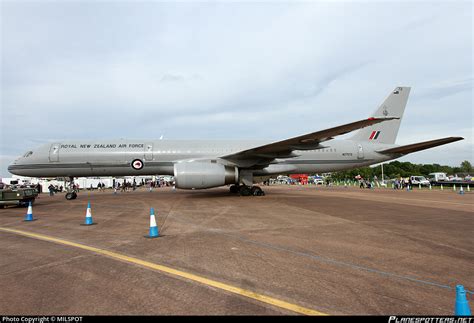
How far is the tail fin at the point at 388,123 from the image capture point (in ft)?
60.5

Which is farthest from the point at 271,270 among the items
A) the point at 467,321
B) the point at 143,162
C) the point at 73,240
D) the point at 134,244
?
the point at 143,162

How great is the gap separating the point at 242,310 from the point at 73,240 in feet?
16.2

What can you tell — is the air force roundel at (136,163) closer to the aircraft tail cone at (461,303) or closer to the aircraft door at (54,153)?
the aircraft door at (54,153)

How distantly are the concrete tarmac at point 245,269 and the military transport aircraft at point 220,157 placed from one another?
21.8 feet

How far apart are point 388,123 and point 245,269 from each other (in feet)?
65.3

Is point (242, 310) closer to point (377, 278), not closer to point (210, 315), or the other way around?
point (210, 315)

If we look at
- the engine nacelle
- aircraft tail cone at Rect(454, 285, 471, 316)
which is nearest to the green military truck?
the engine nacelle

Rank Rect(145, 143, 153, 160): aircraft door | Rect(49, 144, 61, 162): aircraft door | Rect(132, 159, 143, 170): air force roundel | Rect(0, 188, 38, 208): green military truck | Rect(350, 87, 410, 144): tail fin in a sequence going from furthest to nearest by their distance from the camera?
Rect(350, 87, 410, 144): tail fin
Rect(145, 143, 153, 160): aircraft door
Rect(132, 159, 143, 170): air force roundel
Rect(49, 144, 61, 162): aircraft door
Rect(0, 188, 38, 208): green military truck

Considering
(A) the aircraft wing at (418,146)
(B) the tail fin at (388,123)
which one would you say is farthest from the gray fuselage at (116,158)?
(B) the tail fin at (388,123)

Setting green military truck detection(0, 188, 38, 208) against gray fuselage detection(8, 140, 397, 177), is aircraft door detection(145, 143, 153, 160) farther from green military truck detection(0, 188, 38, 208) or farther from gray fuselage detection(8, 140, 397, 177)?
green military truck detection(0, 188, 38, 208)

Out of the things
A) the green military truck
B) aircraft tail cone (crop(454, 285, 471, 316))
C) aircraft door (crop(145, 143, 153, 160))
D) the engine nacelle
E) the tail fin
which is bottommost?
aircraft tail cone (crop(454, 285, 471, 316))

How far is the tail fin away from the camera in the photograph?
1845cm

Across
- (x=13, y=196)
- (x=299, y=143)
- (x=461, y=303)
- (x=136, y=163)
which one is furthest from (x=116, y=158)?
(x=461, y=303)

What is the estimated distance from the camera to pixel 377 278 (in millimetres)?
3473
